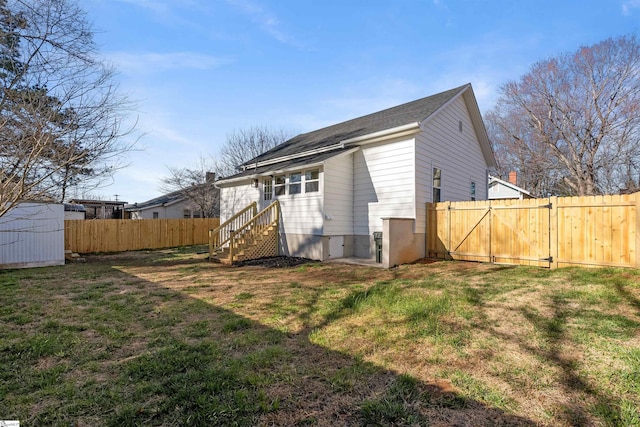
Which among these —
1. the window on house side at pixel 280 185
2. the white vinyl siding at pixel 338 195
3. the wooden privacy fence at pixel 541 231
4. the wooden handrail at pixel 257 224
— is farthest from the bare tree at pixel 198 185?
the wooden privacy fence at pixel 541 231

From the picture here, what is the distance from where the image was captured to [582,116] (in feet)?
64.6

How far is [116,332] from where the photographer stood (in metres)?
4.27

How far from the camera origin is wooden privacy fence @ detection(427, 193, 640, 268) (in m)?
7.11

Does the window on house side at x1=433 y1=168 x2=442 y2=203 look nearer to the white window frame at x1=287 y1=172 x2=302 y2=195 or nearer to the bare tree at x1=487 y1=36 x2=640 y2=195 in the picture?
the white window frame at x1=287 y1=172 x2=302 y2=195

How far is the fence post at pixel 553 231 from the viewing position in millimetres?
7996

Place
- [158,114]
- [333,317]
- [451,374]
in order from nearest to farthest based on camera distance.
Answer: [451,374], [333,317], [158,114]

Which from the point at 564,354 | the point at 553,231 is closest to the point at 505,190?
the point at 553,231

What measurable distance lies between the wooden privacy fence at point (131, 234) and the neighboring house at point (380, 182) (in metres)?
9.16

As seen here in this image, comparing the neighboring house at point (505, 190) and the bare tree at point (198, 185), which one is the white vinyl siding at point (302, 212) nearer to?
the bare tree at point (198, 185)

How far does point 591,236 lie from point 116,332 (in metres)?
10.2

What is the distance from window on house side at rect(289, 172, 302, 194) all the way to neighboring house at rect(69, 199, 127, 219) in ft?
73.0

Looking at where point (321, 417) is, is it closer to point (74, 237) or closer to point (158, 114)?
point (158, 114)

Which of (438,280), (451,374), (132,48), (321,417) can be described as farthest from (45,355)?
(438,280)

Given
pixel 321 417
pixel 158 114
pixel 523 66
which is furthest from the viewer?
pixel 523 66
